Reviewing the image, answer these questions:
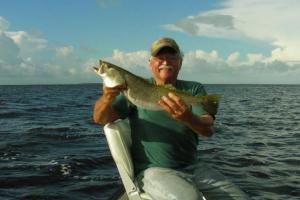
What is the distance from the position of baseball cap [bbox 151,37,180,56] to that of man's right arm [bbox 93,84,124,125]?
1012 millimetres

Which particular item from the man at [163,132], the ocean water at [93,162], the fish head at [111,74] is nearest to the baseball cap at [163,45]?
the man at [163,132]

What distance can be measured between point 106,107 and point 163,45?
1.29 m

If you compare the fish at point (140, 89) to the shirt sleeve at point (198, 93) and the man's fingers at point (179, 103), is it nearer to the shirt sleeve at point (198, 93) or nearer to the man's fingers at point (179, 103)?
the man's fingers at point (179, 103)

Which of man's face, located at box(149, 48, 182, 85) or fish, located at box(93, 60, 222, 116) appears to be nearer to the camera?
fish, located at box(93, 60, 222, 116)

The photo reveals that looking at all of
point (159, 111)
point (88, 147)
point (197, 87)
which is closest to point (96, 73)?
point (159, 111)

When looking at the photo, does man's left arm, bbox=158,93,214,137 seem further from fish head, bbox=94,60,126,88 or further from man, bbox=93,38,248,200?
fish head, bbox=94,60,126,88

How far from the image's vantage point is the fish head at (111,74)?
633 centimetres

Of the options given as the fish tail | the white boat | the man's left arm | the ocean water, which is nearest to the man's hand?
the man's left arm

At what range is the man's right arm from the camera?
21.1 ft

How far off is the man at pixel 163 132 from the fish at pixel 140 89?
11cm

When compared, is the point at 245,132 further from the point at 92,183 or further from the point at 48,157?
the point at 92,183

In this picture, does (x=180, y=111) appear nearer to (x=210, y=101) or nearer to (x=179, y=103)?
(x=179, y=103)

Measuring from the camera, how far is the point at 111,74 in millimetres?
6328

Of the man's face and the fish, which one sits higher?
the man's face
